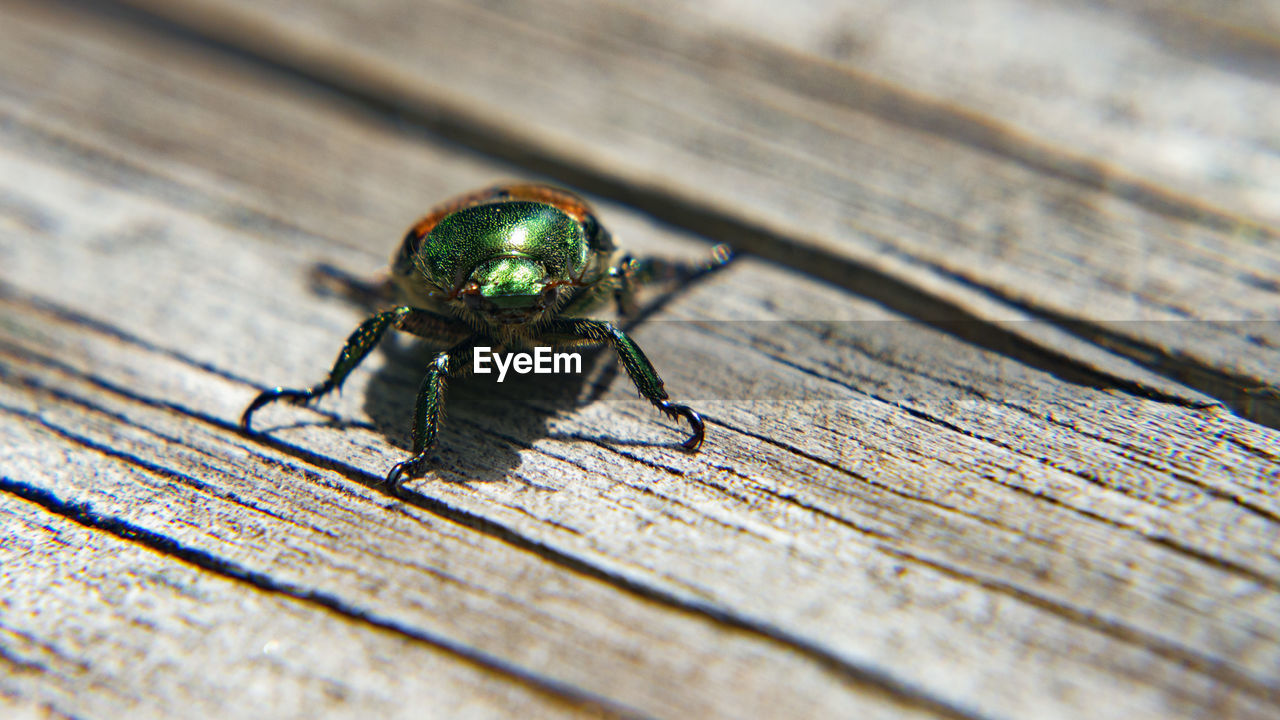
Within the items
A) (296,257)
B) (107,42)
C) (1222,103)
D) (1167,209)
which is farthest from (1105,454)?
(107,42)

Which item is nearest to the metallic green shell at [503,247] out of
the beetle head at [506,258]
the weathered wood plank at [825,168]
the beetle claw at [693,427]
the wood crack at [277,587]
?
the beetle head at [506,258]

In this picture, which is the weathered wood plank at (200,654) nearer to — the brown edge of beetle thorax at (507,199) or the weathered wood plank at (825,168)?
the brown edge of beetle thorax at (507,199)

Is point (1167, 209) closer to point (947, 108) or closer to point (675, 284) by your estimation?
point (947, 108)

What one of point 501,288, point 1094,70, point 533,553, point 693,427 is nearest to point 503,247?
point 501,288

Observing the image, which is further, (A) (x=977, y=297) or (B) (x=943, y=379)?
(A) (x=977, y=297)

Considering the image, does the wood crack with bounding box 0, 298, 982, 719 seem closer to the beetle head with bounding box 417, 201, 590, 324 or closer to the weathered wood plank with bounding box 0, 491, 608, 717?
the weathered wood plank with bounding box 0, 491, 608, 717
